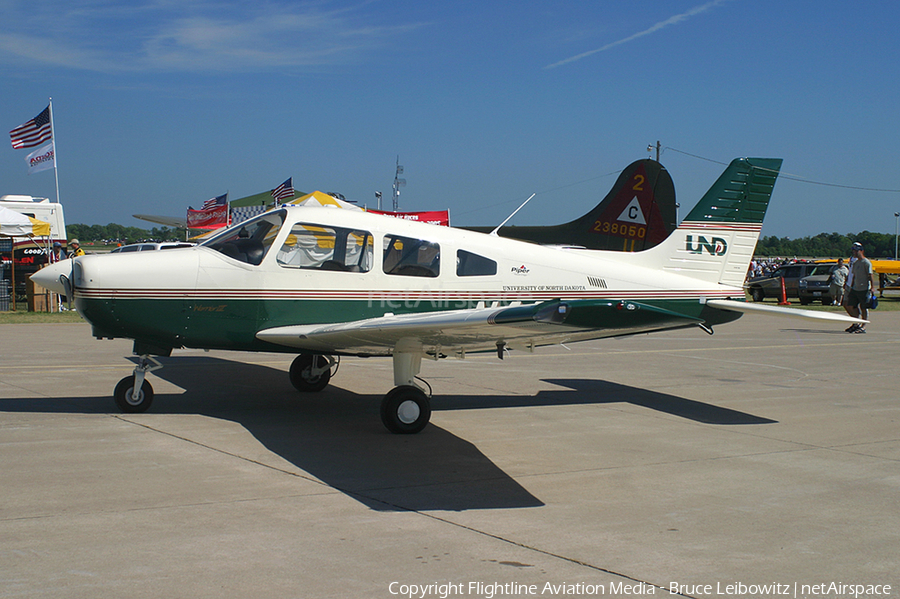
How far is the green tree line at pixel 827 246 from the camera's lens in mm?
149625

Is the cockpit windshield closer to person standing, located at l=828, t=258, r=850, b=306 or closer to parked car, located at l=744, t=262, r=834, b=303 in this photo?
person standing, located at l=828, t=258, r=850, b=306

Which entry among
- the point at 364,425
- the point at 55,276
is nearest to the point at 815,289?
the point at 364,425

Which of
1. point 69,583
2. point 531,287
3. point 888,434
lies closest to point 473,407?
point 531,287

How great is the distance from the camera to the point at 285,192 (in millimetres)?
29547

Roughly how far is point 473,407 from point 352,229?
2489mm

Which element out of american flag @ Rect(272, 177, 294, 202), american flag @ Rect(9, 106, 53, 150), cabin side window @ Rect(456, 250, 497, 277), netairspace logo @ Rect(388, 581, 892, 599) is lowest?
netairspace logo @ Rect(388, 581, 892, 599)

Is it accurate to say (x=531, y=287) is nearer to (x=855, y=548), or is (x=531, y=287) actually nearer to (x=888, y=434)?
(x=888, y=434)

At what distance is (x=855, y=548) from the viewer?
412cm

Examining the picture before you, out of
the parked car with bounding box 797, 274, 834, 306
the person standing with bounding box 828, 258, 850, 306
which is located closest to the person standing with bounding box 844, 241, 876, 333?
the person standing with bounding box 828, 258, 850, 306

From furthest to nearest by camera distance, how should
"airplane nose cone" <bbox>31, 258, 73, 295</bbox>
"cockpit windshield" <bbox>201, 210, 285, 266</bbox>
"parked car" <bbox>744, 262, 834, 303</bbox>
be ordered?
1. "parked car" <bbox>744, 262, 834, 303</bbox>
2. "cockpit windshield" <bbox>201, 210, 285, 266</bbox>
3. "airplane nose cone" <bbox>31, 258, 73, 295</bbox>

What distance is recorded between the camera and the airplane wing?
16.3 feet

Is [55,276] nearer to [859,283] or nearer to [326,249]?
[326,249]

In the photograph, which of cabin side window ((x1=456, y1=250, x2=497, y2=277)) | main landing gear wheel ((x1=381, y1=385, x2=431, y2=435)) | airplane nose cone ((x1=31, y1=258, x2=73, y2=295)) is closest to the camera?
main landing gear wheel ((x1=381, y1=385, x2=431, y2=435))

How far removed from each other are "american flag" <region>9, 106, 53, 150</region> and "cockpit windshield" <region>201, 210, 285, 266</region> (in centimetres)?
2793
